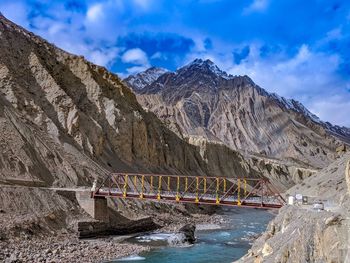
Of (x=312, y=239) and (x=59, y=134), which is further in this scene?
(x=59, y=134)

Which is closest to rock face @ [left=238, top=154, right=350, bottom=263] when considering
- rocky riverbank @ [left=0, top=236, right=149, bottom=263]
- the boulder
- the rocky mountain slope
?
rocky riverbank @ [left=0, top=236, right=149, bottom=263]

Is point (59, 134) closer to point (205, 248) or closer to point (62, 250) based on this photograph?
point (62, 250)

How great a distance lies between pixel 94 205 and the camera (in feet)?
168

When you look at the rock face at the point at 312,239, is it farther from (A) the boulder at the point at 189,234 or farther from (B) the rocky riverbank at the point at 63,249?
(A) the boulder at the point at 189,234

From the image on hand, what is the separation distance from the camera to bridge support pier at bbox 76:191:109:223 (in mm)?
51156

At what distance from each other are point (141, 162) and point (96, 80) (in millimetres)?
18010

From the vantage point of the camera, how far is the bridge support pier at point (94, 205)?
2014 inches

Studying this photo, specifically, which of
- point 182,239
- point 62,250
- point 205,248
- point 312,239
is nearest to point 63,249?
point 62,250

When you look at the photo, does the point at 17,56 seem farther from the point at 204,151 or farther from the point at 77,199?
the point at 204,151

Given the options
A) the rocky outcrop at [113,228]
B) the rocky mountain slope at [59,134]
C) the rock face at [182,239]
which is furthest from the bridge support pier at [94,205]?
the rock face at [182,239]

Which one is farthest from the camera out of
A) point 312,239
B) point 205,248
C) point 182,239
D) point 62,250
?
point 182,239

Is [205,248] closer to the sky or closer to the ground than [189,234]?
closer to the ground

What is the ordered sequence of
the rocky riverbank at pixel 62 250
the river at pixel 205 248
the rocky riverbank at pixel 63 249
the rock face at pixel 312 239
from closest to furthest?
the rock face at pixel 312 239, the rocky riverbank at pixel 62 250, the rocky riverbank at pixel 63 249, the river at pixel 205 248

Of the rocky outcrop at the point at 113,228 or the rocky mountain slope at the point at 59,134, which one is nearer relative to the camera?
the rocky outcrop at the point at 113,228
